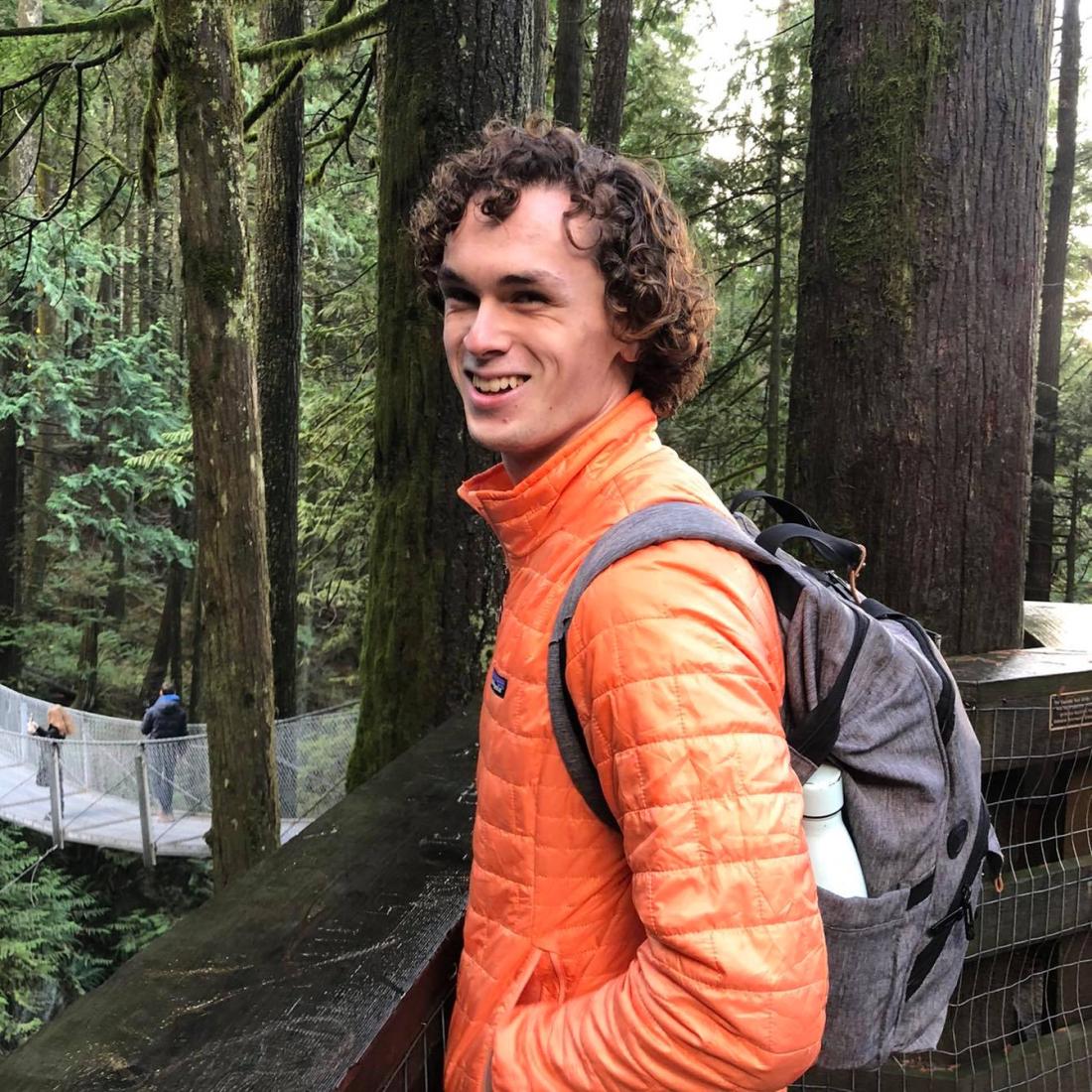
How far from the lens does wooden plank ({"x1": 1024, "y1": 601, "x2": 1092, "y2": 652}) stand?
7.55 feet

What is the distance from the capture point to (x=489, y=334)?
3.96 ft

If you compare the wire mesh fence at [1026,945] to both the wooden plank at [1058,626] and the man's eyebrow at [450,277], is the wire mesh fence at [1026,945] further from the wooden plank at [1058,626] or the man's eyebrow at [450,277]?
the man's eyebrow at [450,277]

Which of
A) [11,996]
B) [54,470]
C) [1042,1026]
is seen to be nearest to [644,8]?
[1042,1026]

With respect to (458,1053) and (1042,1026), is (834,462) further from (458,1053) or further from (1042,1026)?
(458,1053)

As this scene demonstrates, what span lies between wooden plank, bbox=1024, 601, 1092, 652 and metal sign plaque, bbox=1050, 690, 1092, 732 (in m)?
0.25

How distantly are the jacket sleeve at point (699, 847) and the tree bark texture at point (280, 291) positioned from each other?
7023mm

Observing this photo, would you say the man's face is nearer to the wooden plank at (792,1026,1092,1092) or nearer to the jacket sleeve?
the jacket sleeve

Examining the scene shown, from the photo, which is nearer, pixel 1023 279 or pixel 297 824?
pixel 1023 279

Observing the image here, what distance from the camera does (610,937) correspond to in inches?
41.7

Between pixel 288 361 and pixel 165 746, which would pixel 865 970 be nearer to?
pixel 288 361

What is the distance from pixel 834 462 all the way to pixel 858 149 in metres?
0.72

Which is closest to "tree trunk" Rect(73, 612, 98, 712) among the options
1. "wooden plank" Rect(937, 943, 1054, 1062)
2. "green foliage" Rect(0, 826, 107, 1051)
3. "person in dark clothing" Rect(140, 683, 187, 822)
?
"green foliage" Rect(0, 826, 107, 1051)

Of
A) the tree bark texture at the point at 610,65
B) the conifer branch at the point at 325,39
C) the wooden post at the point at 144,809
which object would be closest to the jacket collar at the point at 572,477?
the conifer branch at the point at 325,39

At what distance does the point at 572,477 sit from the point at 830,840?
53 centimetres
